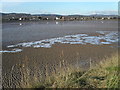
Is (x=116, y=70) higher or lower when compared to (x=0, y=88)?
higher

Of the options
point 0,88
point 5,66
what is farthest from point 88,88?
point 5,66

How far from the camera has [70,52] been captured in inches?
583

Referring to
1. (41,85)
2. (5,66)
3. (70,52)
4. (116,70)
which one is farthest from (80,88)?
(70,52)

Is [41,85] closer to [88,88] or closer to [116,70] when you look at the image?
[88,88]

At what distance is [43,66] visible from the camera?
10836mm

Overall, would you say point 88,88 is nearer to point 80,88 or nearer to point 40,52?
point 80,88

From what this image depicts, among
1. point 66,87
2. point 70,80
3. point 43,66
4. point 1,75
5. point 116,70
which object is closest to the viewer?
point 66,87

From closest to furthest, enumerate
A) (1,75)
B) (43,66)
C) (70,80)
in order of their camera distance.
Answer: (70,80) → (1,75) → (43,66)

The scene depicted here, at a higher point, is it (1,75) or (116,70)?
(116,70)

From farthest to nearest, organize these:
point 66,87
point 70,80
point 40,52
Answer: point 40,52 → point 70,80 → point 66,87

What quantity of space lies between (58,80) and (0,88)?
2.48 metres

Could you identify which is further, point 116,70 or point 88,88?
point 116,70

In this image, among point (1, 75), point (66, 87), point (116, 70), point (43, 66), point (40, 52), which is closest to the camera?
point (66, 87)

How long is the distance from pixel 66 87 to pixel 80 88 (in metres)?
0.45
